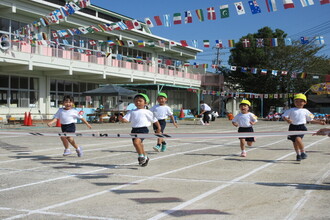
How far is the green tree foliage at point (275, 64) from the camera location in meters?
48.5

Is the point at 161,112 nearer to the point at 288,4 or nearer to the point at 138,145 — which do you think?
the point at 138,145

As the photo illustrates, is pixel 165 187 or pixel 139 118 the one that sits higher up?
pixel 139 118

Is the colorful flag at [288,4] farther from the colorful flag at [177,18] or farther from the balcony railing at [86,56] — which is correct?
the balcony railing at [86,56]

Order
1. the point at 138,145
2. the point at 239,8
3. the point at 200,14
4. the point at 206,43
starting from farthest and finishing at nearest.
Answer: the point at 206,43, the point at 200,14, the point at 239,8, the point at 138,145

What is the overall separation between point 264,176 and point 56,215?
3.94 meters

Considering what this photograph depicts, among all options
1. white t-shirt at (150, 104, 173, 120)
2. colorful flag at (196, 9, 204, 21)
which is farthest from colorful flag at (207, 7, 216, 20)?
white t-shirt at (150, 104, 173, 120)

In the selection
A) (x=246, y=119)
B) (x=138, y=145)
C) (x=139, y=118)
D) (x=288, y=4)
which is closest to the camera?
(x=138, y=145)

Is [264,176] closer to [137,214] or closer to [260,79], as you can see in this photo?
[137,214]

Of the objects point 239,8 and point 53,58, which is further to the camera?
point 53,58

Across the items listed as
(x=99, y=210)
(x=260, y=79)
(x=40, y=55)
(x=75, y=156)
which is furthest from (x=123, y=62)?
(x=99, y=210)

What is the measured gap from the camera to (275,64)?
49656 millimetres

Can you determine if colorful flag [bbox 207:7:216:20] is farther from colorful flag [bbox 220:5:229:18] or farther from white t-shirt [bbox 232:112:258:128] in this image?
white t-shirt [bbox 232:112:258:128]

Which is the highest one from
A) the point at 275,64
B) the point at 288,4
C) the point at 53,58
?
the point at 275,64

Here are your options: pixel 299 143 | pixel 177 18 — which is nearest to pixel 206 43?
pixel 177 18
